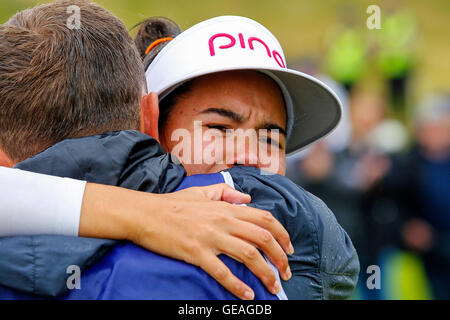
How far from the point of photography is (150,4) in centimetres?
995

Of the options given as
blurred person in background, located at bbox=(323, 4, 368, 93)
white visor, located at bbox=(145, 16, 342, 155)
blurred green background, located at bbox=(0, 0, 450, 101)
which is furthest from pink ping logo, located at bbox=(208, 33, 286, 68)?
blurred green background, located at bbox=(0, 0, 450, 101)

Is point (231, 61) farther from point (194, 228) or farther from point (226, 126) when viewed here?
point (194, 228)

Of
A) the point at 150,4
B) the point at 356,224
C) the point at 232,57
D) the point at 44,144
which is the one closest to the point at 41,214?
the point at 44,144

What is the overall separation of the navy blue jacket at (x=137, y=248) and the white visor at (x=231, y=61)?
1.64 feet

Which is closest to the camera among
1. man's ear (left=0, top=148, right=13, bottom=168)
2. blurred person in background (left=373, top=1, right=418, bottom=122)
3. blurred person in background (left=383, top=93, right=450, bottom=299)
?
man's ear (left=0, top=148, right=13, bottom=168)

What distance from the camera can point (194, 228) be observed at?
1.51 m

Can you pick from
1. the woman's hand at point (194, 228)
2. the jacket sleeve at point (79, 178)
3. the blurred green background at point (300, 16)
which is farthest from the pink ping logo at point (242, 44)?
the blurred green background at point (300, 16)

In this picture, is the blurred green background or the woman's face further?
the blurred green background

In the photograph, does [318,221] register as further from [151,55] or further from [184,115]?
[151,55]

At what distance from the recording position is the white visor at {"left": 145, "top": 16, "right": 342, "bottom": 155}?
6.94 ft

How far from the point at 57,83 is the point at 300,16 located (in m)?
9.00

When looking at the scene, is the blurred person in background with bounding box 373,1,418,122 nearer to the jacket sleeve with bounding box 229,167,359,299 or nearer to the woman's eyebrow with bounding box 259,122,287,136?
the woman's eyebrow with bounding box 259,122,287,136

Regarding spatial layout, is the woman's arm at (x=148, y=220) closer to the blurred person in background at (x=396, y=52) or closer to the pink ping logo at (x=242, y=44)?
the pink ping logo at (x=242, y=44)

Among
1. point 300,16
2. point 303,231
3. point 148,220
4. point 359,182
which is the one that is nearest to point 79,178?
point 148,220
